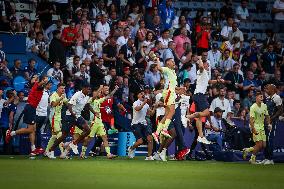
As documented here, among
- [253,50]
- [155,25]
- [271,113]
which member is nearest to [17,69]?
[155,25]

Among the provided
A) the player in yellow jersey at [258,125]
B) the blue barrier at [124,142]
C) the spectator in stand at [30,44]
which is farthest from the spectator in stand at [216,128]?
the spectator in stand at [30,44]

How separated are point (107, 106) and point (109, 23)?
4.42 metres

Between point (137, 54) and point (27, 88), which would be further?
point (137, 54)

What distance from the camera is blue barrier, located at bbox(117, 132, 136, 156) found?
26.8 meters

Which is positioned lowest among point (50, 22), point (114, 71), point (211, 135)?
point (211, 135)

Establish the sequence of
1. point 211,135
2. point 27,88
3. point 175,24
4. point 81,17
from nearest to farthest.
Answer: point 211,135
point 27,88
point 81,17
point 175,24

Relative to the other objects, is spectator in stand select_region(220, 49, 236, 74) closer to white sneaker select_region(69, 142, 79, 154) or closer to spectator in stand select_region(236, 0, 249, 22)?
spectator in stand select_region(236, 0, 249, 22)

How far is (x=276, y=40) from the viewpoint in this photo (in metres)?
35.1

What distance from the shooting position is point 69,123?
76.6ft

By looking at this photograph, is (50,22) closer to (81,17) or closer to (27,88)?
(81,17)

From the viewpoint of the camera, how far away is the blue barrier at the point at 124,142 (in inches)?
1055

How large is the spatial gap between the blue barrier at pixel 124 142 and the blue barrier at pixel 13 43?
4691mm

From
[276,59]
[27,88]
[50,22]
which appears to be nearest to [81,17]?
[50,22]

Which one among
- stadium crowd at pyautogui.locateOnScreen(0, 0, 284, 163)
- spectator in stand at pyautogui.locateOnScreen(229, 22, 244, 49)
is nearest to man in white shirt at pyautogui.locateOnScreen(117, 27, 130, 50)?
stadium crowd at pyautogui.locateOnScreen(0, 0, 284, 163)
